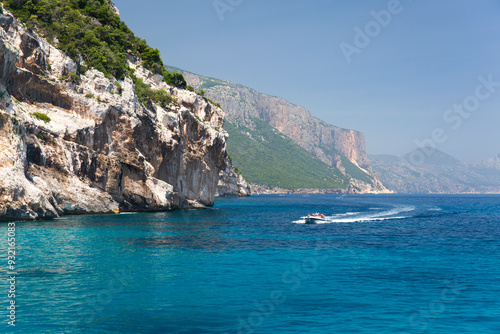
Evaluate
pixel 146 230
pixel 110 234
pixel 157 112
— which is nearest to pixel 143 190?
pixel 157 112

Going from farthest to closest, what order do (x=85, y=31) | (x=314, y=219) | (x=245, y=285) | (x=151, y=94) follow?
(x=151, y=94), (x=85, y=31), (x=314, y=219), (x=245, y=285)

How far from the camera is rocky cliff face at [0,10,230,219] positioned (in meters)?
43.5

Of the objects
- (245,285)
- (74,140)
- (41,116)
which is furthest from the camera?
(74,140)

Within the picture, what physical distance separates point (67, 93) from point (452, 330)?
184 ft

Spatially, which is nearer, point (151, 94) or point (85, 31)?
point (85, 31)

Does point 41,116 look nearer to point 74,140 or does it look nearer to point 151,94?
point 74,140

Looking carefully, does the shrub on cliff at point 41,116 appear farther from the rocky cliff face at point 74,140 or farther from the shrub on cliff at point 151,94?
the shrub on cliff at point 151,94

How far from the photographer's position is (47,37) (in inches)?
2414

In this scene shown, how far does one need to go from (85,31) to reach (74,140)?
24728mm

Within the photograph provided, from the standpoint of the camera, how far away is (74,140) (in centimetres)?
5597

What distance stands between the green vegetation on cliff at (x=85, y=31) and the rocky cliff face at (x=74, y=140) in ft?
11.5

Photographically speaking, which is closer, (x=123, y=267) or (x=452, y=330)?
(x=452, y=330)

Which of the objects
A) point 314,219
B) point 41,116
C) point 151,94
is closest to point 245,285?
point 314,219

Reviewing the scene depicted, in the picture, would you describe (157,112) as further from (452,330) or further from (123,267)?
(452,330)
